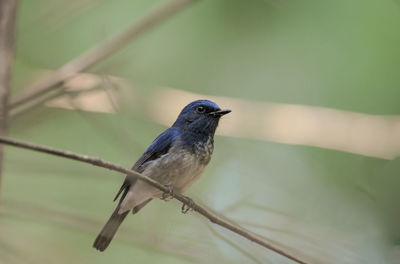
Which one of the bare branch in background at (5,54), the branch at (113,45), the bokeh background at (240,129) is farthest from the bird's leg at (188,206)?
the bare branch in background at (5,54)

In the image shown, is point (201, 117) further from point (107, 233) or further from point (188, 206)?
point (107, 233)

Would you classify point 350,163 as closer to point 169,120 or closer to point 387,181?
point 387,181

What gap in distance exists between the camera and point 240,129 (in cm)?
473

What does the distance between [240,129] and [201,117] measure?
0.89 meters

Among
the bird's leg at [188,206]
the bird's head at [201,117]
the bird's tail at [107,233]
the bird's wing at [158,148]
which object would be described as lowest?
the bird's tail at [107,233]

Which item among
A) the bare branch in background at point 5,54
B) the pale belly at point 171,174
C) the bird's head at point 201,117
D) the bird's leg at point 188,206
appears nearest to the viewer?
the bare branch in background at point 5,54

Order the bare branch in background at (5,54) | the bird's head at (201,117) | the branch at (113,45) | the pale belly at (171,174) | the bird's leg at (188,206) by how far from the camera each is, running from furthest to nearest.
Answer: the bird's head at (201,117), the pale belly at (171,174), the bird's leg at (188,206), the branch at (113,45), the bare branch in background at (5,54)

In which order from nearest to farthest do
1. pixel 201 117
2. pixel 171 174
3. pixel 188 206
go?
pixel 188 206, pixel 171 174, pixel 201 117

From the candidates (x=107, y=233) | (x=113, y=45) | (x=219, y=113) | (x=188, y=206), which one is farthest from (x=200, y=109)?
(x=113, y=45)

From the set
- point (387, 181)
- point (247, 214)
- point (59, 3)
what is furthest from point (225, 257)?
point (59, 3)

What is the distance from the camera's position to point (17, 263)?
2.73m

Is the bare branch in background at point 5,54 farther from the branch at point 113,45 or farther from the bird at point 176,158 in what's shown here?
the bird at point 176,158

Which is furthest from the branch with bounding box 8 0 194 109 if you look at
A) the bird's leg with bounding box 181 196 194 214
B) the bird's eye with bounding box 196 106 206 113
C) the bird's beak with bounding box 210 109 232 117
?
the bird's eye with bounding box 196 106 206 113

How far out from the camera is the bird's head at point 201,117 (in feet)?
12.7
